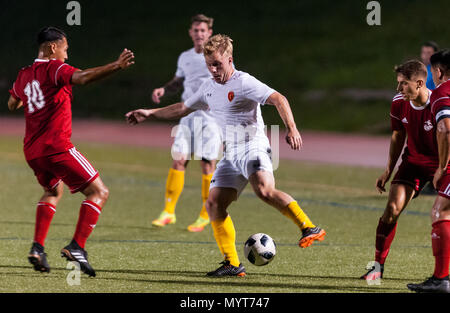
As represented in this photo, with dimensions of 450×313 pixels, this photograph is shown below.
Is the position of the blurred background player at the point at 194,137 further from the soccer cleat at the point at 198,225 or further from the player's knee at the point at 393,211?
the player's knee at the point at 393,211

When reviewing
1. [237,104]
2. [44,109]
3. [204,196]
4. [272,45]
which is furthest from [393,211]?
[272,45]

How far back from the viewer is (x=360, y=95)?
1246 inches

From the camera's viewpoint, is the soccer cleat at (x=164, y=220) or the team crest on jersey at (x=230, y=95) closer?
the team crest on jersey at (x=230, y=95)

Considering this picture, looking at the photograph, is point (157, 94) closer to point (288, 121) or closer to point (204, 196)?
point (204, 196)

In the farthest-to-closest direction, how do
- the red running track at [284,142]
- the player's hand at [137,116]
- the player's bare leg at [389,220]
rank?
the red running track at [284,142] → the player's hand at [137,116] → the player's bare leg at [389,220]

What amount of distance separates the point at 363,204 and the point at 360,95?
20229mm

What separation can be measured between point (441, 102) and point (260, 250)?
6.39ft

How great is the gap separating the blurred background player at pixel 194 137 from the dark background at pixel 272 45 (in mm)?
17668

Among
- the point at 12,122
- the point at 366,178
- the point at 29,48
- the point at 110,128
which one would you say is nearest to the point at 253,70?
the point at 110,128

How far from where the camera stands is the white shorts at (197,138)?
9.94 meters

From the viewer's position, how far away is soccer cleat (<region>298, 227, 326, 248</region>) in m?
6.30

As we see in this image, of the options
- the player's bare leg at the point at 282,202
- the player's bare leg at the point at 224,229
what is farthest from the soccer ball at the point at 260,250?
the player's bare leg at the point at 282,202

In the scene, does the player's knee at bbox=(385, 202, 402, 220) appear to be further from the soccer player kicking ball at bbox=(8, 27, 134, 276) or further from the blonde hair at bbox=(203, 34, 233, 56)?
the soccer player kicking ball at bbox=(8, 27, 134, 276)

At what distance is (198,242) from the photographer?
8680 millimetres
